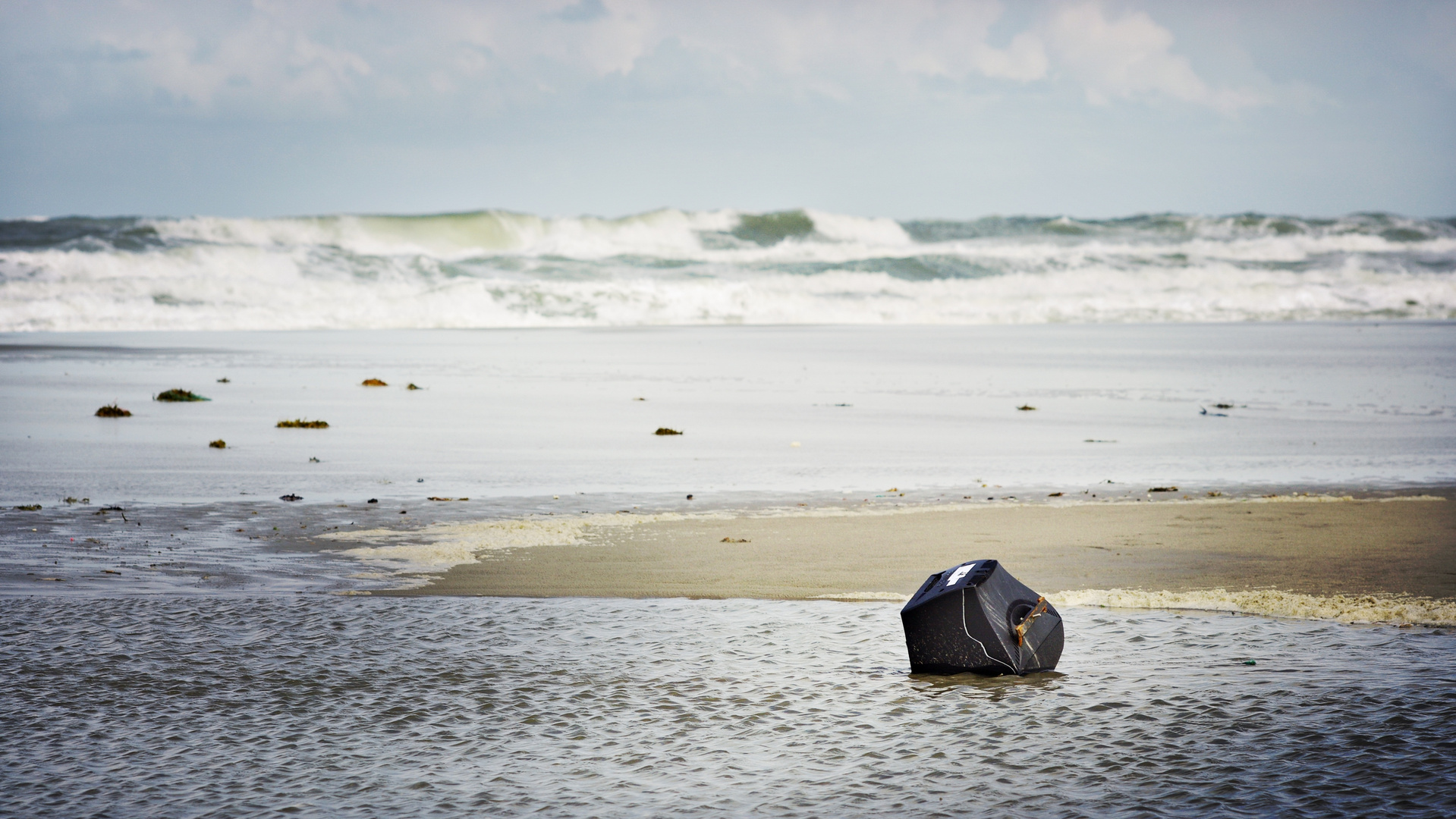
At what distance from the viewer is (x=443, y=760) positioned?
5.15 m

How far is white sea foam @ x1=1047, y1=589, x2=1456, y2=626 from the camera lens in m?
7.39

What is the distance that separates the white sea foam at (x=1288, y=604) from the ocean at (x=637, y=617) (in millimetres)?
43

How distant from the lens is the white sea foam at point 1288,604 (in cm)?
739

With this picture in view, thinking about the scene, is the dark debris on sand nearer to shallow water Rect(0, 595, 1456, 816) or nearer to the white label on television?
shallow water Rect(0, 595, 1456, 816)

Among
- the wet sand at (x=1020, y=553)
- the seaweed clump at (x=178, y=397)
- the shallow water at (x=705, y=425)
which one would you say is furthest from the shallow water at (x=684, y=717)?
the seaweed clump at (x=178, y=397)

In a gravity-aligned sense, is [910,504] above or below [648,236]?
below

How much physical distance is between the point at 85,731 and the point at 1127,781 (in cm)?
409

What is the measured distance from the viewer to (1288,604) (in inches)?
305

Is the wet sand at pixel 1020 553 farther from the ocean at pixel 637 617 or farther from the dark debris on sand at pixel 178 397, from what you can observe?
the dark debris on sand at pixel 178 397

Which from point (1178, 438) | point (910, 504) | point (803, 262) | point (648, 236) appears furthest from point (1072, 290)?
point (910, 504)

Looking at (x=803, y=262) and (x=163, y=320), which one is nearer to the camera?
(x=163, y=320)

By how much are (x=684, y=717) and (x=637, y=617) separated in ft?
6.23

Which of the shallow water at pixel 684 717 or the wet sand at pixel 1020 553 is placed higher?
the wet sand at pixel 1020 553

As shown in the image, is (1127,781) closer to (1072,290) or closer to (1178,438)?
(1178,438)
